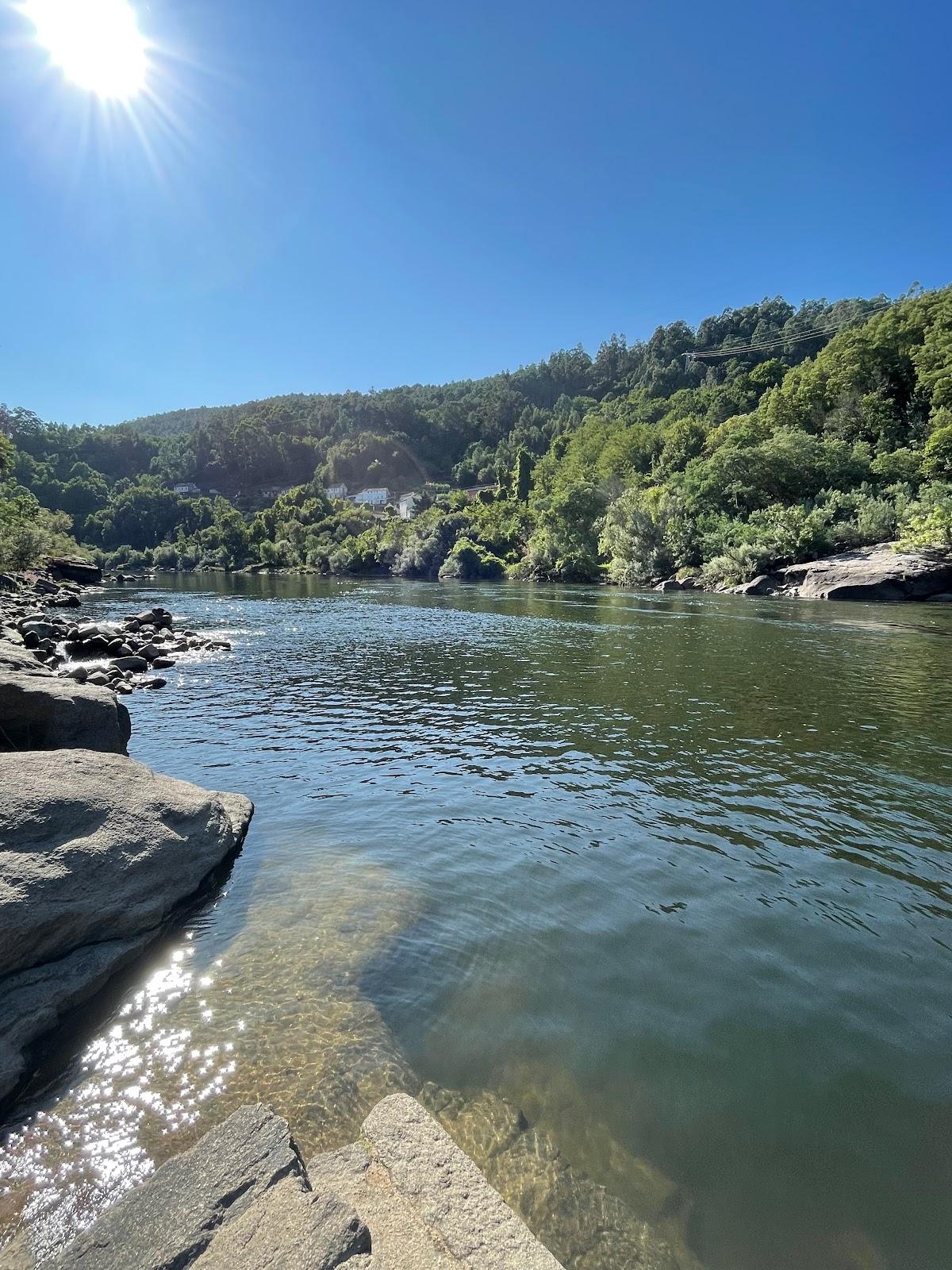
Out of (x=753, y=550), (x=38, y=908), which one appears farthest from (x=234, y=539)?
(x=38, y=908)

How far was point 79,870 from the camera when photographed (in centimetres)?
718

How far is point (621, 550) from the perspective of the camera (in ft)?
282

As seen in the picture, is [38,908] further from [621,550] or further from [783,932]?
[621,550]

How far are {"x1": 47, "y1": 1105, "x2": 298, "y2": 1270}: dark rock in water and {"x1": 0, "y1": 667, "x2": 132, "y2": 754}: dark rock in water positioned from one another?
886cm

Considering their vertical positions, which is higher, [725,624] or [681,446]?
[681,446]

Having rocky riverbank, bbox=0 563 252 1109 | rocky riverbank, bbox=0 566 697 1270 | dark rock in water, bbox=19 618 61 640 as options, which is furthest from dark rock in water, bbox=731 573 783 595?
rocky riverbank, bbox=0 566 697 1270

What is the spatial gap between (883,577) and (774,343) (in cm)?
15990

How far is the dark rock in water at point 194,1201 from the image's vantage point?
3.68 m

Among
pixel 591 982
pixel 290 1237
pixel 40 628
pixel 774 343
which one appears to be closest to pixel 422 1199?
pixel 290 1237

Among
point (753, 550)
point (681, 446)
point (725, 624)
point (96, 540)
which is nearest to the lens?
point (725, 624)

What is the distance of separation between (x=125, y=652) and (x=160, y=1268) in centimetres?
2892

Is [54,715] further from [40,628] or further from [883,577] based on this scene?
[883,577]

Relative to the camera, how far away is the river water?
183 inches

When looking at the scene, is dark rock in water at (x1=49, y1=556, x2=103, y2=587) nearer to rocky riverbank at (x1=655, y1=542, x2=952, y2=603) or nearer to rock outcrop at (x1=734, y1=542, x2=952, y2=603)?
rocky riverbank at (x1=655, y1=542, x2=952, y2=603)
